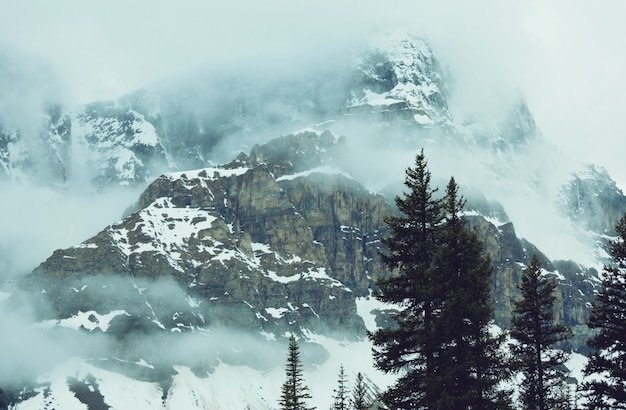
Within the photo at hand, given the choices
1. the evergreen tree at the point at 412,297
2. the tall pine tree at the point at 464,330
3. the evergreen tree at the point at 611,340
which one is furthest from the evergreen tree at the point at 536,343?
the evergreen tree at the point at 412,297

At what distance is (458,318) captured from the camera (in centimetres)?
3209

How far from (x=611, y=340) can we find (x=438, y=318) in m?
7.95

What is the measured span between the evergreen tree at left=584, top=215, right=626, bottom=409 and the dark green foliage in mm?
4324

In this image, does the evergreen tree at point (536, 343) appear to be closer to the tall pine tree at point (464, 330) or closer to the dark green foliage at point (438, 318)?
the dark green foliage at point (438, 318)

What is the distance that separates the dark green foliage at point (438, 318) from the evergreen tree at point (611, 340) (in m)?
4.32

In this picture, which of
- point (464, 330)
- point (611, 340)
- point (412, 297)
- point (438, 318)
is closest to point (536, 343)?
point (611, 340)

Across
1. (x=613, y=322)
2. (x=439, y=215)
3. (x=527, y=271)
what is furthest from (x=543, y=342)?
(x=439, y=215)

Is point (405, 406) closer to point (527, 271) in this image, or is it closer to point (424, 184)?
point (424, 184)

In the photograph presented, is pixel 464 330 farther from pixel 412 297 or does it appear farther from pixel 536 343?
pixel 536 343

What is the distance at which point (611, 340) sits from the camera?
112 feet

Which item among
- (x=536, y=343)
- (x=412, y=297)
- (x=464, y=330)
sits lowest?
(x=464, y=330)

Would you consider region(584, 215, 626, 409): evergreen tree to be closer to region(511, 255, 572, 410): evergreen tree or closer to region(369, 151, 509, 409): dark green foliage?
region(369, 151, 509, 409): dark green foliage

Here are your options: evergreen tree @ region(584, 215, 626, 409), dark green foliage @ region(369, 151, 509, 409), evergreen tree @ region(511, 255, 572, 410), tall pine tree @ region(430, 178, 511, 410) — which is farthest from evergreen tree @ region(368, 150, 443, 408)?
evergreen tree @ region(511, 255, 572, 410)

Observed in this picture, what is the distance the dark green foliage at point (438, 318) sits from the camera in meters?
31.8
